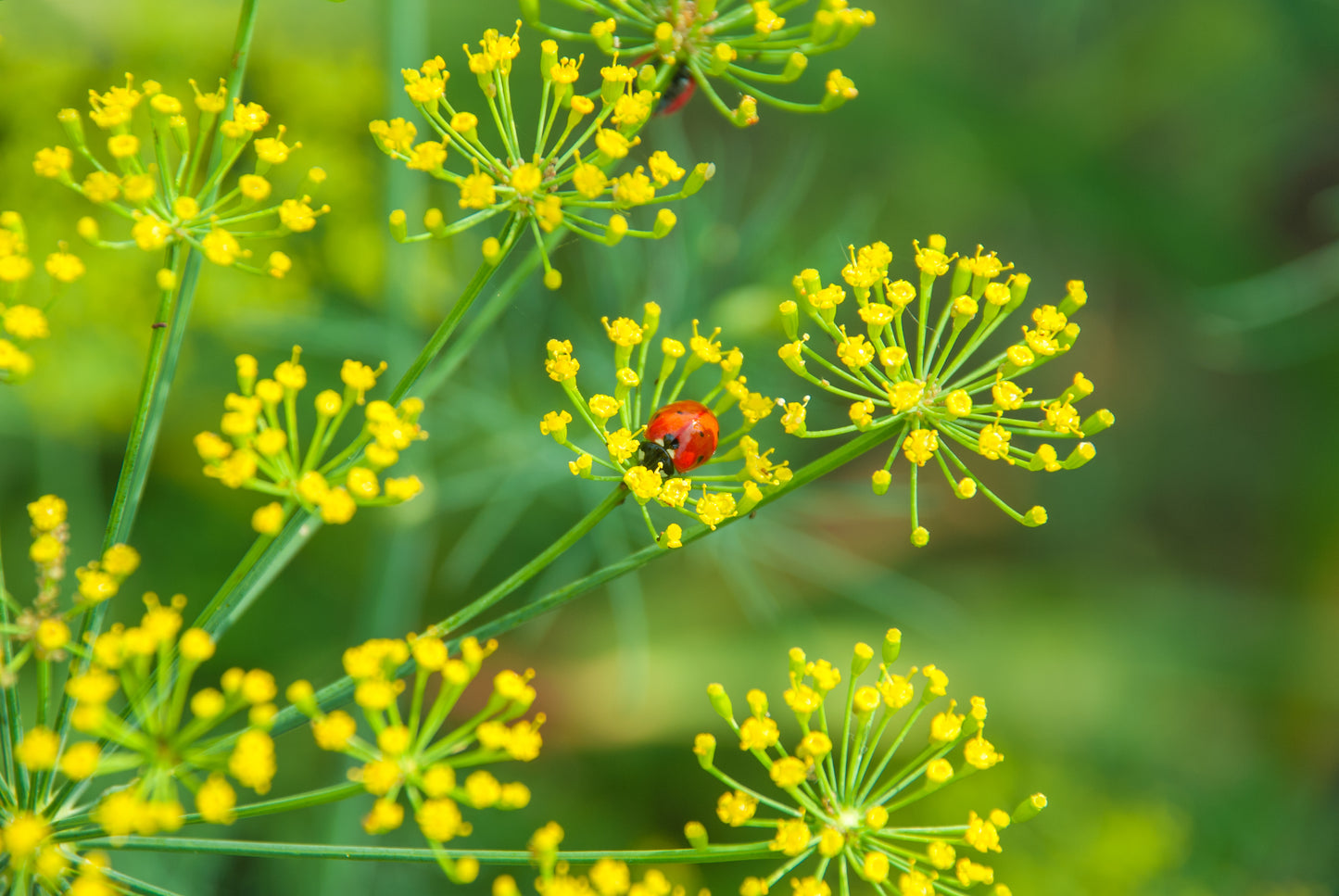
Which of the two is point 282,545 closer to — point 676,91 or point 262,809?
point 262,809

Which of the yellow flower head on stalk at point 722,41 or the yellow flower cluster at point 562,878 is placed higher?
the yellow flower head on stalk at point 722,41

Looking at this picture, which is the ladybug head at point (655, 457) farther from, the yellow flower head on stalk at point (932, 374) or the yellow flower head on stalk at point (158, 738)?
the yellow flower head on stalk at point (158, 738)

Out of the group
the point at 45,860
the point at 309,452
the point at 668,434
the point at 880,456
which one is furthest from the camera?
the point at 880,456

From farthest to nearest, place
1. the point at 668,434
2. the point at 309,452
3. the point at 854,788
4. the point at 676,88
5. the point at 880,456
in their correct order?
the point at 880,456 < the point at 676,88 < the point at 668,434 < the point at 854,788 < the point at 309,452

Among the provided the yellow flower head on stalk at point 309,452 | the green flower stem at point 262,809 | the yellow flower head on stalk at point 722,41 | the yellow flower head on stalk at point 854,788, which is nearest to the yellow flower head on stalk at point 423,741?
the green flower stem at point 262,809

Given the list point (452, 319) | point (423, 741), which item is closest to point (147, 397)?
point (452, 319)

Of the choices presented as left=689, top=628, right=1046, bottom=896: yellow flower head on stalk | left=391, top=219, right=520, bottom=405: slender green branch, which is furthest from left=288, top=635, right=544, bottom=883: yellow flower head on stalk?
left=391, top=219, right=520, bottom=405: slender green branch

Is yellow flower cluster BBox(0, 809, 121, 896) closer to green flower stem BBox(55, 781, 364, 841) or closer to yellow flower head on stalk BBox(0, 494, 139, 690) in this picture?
green flower stem BBox(55, 781, 364, 841)
